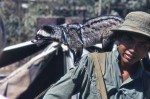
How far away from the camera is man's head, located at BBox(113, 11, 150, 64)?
2951mm

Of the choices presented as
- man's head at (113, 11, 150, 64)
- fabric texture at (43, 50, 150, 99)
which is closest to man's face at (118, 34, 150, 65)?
man's head at (113, 11, 150, 64)

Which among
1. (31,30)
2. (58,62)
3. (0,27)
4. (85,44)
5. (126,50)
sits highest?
(0,27)

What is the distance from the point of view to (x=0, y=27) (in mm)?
1643

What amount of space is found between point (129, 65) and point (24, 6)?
20480 mm

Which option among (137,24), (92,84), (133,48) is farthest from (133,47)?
(92,84)

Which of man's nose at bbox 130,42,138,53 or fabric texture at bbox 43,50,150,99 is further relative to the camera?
fabric texture at bbox 43,50,150,99

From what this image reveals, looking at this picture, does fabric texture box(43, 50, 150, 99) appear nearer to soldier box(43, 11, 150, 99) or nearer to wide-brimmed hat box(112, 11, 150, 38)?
soldier box(43, 11, 150, 99)

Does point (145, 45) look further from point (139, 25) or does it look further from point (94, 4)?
point (94, 4)

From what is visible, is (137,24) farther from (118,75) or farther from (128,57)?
(118,75)

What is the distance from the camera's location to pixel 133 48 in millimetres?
2943

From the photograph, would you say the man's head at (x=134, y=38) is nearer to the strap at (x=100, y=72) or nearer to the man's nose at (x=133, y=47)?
the man's nose at (x=133, y=47)

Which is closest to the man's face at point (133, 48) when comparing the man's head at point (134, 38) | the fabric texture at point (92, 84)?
the man's head at point (134, 38)

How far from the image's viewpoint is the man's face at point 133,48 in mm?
2945

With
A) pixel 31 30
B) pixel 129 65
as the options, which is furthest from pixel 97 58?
pixel 31 30
